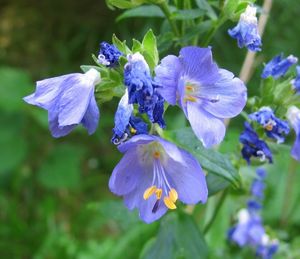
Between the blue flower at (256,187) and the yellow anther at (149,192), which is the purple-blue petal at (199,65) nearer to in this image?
the yellow anther at (149,192)

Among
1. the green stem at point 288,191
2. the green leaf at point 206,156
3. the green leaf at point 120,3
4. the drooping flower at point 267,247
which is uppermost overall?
the green leaf at point 120,3

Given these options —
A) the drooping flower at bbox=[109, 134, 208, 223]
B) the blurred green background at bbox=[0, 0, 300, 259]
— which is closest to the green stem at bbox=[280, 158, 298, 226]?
the blurred green background at bbox=[0, 0, 300, 259]

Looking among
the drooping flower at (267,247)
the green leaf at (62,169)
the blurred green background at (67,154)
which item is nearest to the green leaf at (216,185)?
the blurred green background at (67,154)

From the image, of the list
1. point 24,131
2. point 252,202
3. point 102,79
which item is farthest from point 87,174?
point 102,79

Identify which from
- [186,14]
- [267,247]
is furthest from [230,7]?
[267,247]

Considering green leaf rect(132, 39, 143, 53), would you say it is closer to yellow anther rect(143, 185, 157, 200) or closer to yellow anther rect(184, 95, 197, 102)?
yellow anther rect(184, 95, 197, 102)

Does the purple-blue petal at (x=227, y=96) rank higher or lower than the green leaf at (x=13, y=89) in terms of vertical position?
higher
